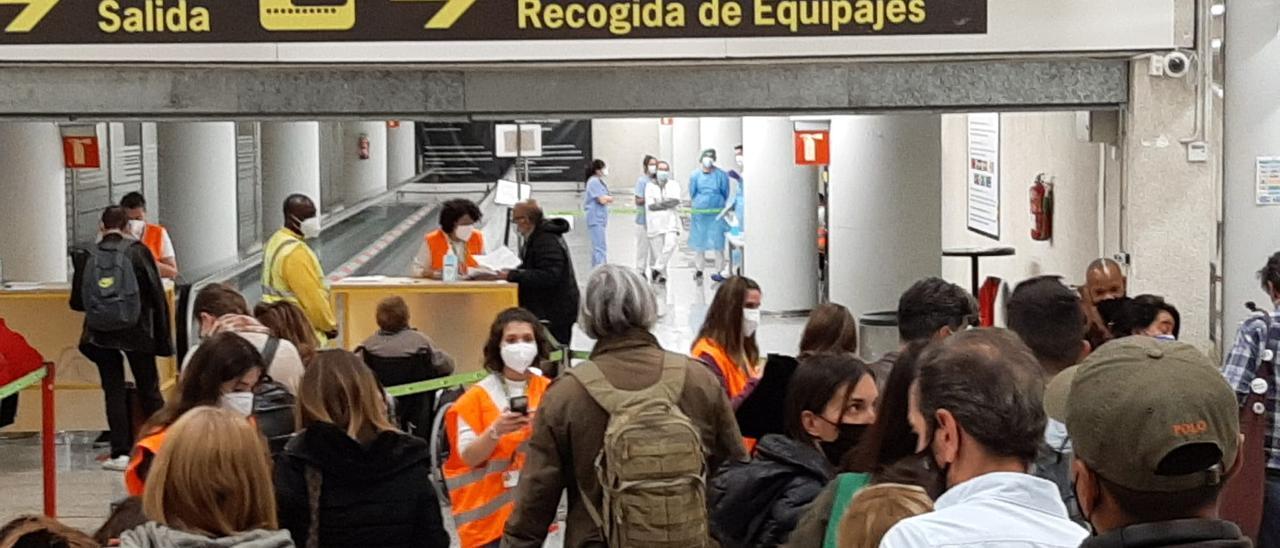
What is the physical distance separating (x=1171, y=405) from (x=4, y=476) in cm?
1025

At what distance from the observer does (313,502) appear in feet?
17.3

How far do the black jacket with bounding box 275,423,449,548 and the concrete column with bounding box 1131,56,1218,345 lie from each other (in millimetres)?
5636

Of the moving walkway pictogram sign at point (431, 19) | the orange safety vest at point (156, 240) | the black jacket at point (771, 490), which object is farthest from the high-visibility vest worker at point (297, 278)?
the black jacket at point (771, 490)

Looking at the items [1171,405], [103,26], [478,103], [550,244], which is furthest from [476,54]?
[1171,405]

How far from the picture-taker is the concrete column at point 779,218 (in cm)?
2091

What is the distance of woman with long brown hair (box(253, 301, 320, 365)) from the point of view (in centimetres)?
834

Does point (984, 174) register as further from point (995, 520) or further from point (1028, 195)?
point (995, 520)

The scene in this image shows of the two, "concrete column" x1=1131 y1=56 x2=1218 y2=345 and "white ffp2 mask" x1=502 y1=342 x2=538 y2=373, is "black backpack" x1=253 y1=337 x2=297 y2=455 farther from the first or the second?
"concrete column" x1=1131 y1=56 x2=1218 y2=345

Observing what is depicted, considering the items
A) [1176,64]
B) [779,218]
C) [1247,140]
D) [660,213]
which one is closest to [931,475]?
[1176,64]

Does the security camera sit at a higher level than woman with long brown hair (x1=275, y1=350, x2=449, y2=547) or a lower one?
higher

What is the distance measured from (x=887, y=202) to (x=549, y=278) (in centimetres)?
421

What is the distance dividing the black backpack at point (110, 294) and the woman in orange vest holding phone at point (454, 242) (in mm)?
2558

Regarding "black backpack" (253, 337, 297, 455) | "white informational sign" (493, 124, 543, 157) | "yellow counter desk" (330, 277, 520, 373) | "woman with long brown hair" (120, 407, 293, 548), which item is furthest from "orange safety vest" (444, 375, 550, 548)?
"white informational sign" (493, 124, 543, 157)

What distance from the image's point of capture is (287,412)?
6.28m
